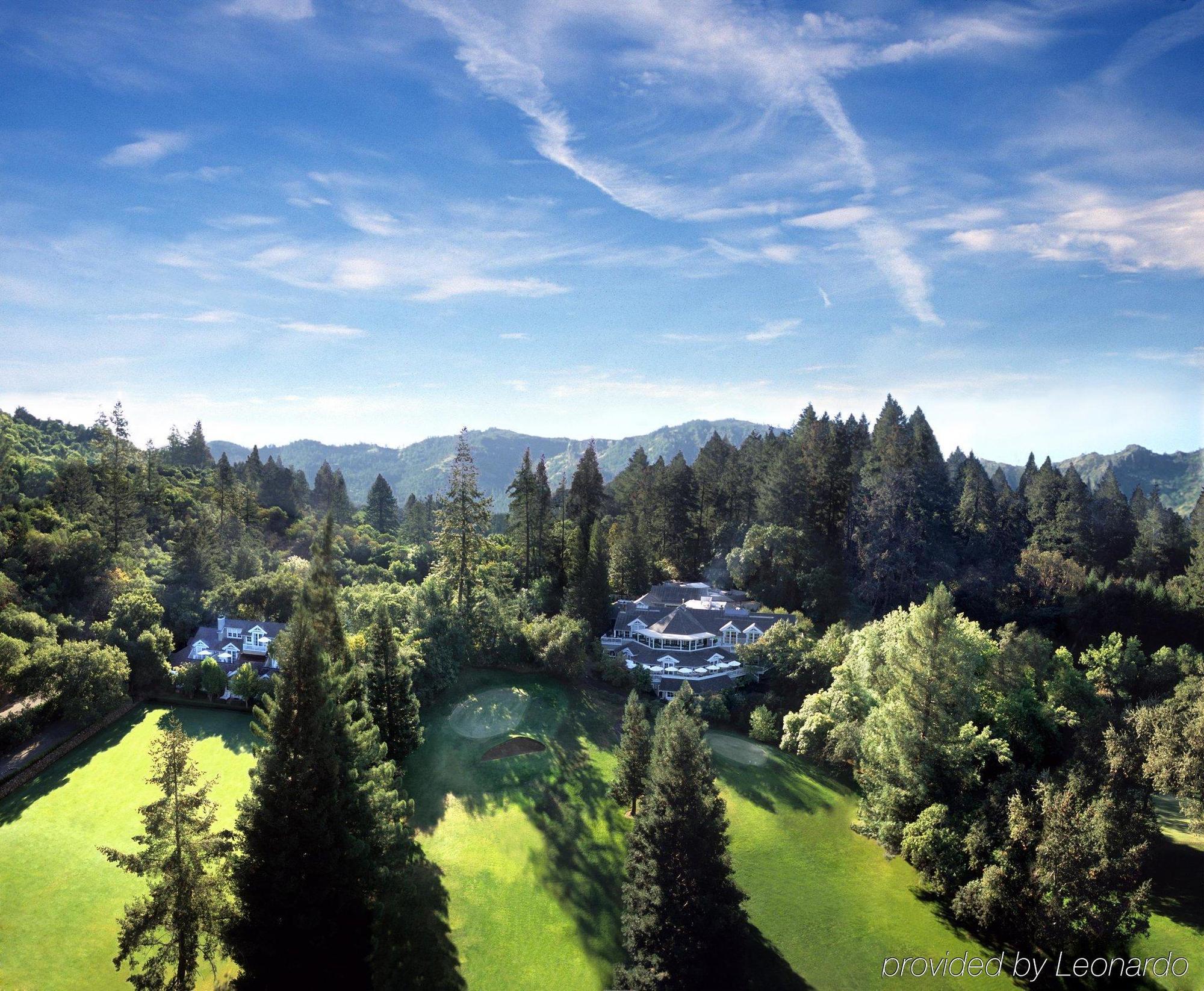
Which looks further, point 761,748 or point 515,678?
point 515,678

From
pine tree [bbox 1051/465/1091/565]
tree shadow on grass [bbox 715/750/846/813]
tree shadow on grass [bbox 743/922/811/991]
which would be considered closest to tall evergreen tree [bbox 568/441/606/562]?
tree shadow on grass [bbox 715/750/846/813]

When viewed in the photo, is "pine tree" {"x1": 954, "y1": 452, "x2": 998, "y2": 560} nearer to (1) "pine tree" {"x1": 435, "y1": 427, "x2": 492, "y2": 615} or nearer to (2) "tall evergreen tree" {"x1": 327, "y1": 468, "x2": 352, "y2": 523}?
(1) "pine tree" {"x1": 435, "y1": 427, "x2": 492, "y2": 615}

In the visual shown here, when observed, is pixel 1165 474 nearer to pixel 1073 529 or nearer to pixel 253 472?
pixel 1073 529

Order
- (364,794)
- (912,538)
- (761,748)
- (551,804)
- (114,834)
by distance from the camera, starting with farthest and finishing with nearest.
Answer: (912,538)
(761,748)
(551,804)
(114,834)
(364,794)

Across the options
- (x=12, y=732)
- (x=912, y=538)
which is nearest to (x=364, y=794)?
(x=12, y=732)

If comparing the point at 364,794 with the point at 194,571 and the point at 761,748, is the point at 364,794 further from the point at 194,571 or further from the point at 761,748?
the point at 194,571

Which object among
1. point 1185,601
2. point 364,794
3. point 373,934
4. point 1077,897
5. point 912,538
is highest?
point 912,538
